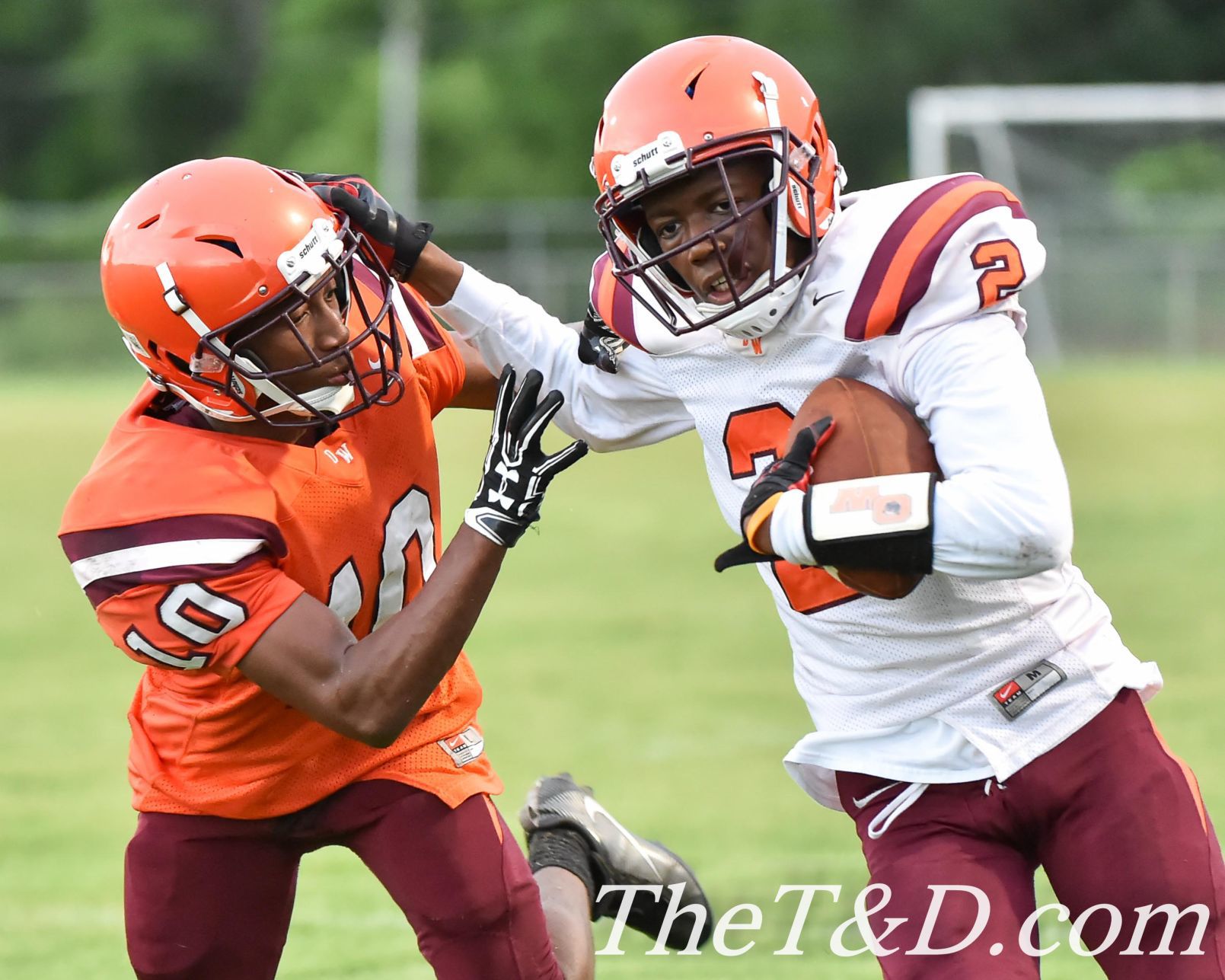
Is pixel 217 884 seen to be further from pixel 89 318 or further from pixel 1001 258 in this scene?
pixel 89 318

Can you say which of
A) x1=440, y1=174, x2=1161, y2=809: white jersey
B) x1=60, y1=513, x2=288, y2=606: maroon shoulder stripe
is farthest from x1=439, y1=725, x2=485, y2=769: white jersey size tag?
x1=440, y1=174, x2=1161, y2=809: white jersey

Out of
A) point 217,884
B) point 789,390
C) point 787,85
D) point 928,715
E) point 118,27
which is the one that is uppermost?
point 118,27

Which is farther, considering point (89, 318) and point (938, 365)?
point (89, 318)

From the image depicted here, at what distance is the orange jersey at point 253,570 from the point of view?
3.31m

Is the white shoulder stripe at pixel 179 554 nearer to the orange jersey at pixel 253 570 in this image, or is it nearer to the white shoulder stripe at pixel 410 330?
the orange jersey at pixel 253 570

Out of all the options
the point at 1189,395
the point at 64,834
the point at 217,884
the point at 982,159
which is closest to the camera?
the point at 217,884

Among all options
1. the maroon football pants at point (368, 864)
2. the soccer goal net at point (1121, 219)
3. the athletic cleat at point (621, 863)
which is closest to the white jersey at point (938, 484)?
the maroon football pants at point (368, 864)

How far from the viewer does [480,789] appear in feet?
12.2

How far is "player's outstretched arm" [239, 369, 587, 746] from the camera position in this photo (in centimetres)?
330

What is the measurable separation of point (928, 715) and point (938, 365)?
0.64 meters

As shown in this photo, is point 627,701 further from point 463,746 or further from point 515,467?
point 515,467

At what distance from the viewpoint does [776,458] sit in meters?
3.16

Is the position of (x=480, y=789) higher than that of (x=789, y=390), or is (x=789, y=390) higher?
(x=789, y=390)

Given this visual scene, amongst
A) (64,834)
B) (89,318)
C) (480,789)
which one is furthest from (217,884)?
(89,318)
